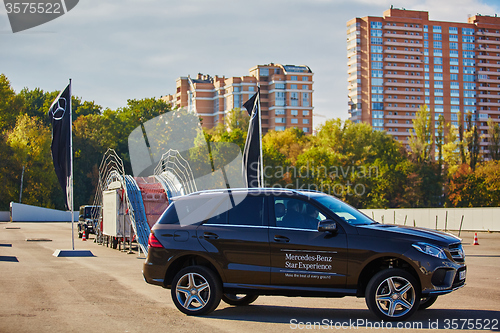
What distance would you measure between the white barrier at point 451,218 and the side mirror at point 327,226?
33987mm

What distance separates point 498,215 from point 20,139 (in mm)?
59827

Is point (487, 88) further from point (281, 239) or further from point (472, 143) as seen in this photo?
point (281, 239)

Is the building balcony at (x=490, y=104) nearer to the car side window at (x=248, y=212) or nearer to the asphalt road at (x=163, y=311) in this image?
the asphalt road at (x=163, y=311)

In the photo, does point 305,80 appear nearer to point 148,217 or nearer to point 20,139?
point 20,139

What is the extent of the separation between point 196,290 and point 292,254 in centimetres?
153

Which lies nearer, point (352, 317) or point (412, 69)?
point (352, 317)

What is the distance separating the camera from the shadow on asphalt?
7.83 meters

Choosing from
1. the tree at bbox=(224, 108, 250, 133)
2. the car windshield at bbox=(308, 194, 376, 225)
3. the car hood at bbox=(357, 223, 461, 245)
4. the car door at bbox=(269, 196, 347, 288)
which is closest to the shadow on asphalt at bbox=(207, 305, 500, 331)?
the car door at bbox=(269, 196, 347, 288)

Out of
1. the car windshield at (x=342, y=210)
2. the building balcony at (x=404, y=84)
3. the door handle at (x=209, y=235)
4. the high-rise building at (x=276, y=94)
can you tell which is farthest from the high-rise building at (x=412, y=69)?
the door handle at (x=209, y=235)

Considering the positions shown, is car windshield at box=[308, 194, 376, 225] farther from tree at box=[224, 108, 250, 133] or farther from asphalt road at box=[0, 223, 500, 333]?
tree at box=[224, 108, 250, 133]

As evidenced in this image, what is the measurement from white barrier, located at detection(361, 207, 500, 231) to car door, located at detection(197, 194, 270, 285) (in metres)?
34.0

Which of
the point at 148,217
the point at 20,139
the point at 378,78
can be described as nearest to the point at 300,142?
the point at 20,139

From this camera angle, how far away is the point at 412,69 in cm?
15612

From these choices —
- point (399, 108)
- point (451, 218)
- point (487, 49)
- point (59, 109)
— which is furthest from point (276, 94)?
point (59, 109)
